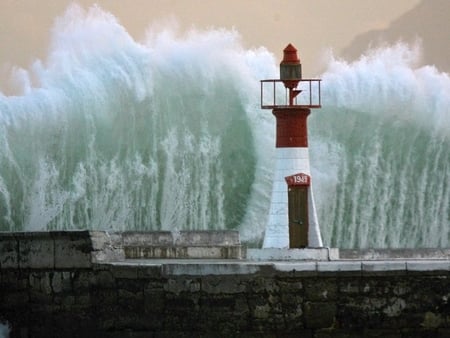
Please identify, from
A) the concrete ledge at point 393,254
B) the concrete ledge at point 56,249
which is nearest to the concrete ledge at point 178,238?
the concrete ledge at point 56,249

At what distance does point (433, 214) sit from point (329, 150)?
2052mm

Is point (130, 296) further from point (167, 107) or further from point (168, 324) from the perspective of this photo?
point (167, 107)

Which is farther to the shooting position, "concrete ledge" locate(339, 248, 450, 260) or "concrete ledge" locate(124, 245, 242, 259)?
"concrete ledge" locate(339, 248, 450, 260)

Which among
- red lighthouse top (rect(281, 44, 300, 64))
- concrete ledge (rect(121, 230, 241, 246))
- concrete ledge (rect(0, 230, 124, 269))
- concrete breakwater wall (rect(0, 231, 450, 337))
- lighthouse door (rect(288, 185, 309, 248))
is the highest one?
red lighthouse top (rect(281, 44, 300, 64))

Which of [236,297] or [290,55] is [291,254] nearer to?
[290,55]

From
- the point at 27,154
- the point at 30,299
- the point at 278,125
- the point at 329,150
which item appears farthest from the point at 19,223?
the point at 30,299

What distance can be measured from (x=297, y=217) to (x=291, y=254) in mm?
1087

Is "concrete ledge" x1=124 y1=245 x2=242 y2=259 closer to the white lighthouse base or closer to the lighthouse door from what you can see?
the lighthouse door

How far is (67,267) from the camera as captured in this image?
88.7 feet

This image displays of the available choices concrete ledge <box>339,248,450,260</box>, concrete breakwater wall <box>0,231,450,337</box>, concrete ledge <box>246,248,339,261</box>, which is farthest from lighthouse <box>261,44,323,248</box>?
concrete breakwater wall <box>0,231,450,337</box>

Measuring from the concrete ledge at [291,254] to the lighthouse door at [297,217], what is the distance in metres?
0.75

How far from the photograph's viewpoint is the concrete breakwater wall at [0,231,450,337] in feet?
85.2

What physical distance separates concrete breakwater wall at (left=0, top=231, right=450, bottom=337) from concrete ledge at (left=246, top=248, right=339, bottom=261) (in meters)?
6.38

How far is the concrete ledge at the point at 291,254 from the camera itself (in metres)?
33.3
